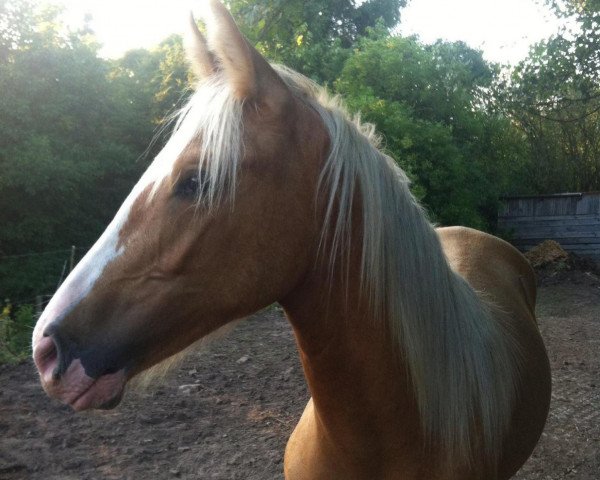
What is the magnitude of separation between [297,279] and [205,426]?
129 inches

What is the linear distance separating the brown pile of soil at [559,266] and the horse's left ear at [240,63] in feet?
37.7

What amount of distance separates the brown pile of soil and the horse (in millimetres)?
11021

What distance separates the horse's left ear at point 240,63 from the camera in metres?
1.37

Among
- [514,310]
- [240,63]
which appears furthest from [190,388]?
[240,63]

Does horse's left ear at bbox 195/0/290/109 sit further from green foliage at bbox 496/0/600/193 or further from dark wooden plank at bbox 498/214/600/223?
dark wooden plank at bbox 498/214/600/223

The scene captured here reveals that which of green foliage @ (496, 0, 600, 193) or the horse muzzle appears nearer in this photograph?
the horse muzzle

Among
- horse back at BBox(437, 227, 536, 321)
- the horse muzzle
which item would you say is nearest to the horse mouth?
the horse muzzle

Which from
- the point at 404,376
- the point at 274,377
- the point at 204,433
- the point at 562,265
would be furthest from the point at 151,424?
the point at 562,265

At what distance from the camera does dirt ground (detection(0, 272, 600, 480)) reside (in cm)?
379

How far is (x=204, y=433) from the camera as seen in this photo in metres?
4.32

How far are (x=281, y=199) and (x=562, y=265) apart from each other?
41.2 feet

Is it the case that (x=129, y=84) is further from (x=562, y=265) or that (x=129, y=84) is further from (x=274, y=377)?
(x=274, y=377)

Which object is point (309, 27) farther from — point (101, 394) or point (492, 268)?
point (101, 394)

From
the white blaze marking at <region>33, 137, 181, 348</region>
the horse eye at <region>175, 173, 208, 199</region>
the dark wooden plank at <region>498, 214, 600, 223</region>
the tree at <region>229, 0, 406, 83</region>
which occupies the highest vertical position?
the tree at <region>229, 0, 406, 83</region>
